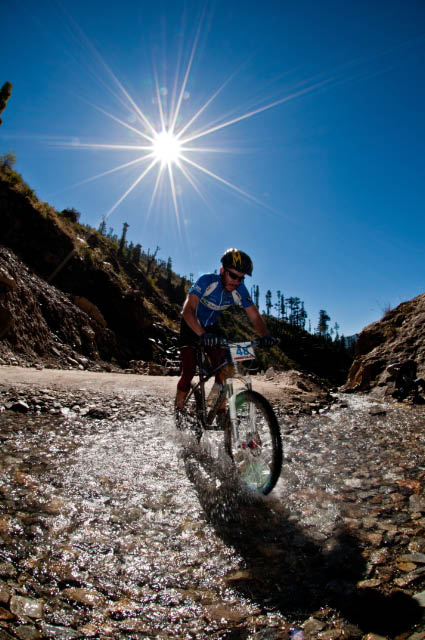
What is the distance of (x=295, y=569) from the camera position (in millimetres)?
1852

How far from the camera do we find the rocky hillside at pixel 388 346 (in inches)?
350

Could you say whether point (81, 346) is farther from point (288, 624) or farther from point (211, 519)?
point (288, 624)

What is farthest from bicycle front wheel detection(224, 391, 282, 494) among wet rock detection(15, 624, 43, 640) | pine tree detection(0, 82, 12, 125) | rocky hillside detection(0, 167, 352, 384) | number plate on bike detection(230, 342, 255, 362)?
pine tree detection(0, 82, 12, 125)

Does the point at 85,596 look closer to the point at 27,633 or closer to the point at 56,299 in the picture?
the point at 27,633

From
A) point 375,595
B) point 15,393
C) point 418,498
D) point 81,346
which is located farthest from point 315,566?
point 81,346

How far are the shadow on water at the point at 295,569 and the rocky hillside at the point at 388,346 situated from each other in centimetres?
726

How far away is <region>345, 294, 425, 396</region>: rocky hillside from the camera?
8.90 m

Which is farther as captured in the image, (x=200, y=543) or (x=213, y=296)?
(x=213, y=296)

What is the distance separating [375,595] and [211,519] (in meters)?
1.22

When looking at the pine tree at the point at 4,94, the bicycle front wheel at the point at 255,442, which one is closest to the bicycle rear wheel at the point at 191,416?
the bicycle front wheel at the point at 255,442

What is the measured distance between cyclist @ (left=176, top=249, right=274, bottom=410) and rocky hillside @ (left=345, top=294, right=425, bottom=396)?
6.18 m

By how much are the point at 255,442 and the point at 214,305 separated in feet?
6.84

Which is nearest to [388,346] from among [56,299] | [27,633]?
[27,633]

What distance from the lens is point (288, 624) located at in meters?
1.45
